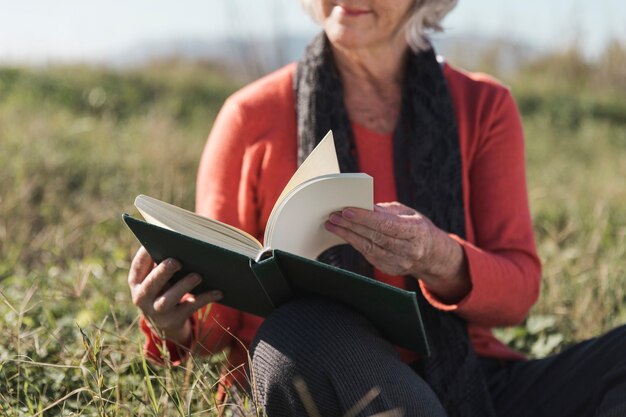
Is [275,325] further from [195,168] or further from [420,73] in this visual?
[195,168]

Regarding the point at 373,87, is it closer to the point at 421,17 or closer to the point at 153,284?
the point at 421,17

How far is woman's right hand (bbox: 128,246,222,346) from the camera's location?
1.77m

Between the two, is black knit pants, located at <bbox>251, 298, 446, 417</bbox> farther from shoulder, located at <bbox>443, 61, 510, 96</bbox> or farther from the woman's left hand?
shoulder, located at <bbox>443, 61, 510, 96</bbox>

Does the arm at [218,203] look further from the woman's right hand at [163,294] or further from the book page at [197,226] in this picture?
the book page at [197,226]

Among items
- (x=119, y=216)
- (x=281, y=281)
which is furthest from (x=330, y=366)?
(x=119, y=216)

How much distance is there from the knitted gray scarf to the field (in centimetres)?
57

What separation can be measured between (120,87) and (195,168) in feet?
7.83

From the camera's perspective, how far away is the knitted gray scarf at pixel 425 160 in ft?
6.90

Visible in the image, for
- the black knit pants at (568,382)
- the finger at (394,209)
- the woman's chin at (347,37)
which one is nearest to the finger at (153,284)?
the finger at (394,209)

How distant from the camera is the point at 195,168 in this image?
4.95 meters

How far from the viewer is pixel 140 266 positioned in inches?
72.6

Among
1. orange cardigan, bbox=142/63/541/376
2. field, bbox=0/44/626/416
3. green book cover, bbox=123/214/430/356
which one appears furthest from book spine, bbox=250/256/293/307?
orange cardigan, bbox=142/63/541/376

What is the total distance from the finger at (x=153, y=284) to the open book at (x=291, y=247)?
19 mm

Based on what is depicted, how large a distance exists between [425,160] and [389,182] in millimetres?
110
